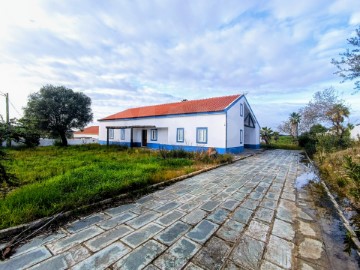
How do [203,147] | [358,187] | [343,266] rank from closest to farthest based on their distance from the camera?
1. [343,266]
2. [358,187]
3. [203,147]

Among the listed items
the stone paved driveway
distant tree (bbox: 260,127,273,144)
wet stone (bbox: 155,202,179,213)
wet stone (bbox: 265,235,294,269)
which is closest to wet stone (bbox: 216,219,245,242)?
the stone paved driveway

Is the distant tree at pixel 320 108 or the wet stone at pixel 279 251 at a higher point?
the distant tree at pixel 320 108

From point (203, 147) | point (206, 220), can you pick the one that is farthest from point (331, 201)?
point (203, 147)

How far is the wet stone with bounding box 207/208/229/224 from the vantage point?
125 inches

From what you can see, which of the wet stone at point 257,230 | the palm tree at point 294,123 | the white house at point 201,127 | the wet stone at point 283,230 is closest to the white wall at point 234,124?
the white house at point 201,127

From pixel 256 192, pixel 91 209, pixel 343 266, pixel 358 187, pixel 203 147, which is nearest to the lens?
pixel 343 266

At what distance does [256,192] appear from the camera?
15.8 feet

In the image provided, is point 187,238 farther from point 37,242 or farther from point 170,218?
point 37,242

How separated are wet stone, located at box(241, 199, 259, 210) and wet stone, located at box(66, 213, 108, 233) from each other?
2.95 metres

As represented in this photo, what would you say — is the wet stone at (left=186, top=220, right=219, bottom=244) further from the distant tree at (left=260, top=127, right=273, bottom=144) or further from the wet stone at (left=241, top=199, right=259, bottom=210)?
the distant tree at (left=260, top=127, right=273, bottom=144)

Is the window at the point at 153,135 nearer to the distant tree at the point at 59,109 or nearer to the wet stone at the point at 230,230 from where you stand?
the distant tree at the point at 59,109

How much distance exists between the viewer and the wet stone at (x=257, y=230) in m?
2.70

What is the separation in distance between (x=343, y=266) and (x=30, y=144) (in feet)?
16.2

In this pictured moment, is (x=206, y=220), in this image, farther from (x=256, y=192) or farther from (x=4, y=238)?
(x=4, y=238)
